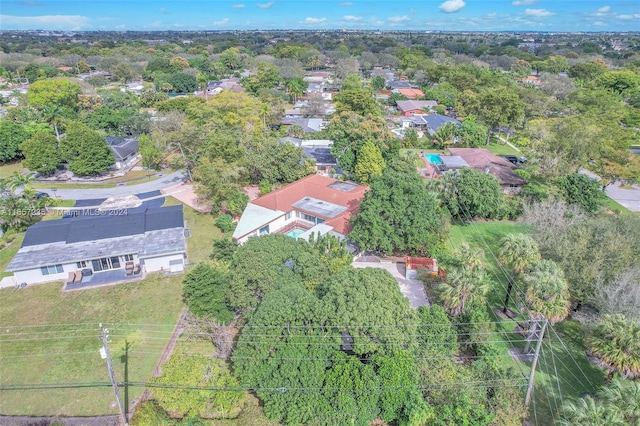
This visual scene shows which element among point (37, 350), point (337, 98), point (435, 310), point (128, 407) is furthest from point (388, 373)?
point (337, 98)

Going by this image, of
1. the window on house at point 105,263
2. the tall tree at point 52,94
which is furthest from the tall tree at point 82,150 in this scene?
the tall tree at point 52,94

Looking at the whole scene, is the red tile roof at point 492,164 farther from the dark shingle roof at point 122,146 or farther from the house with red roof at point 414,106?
the dark shingle roof at point 122,146

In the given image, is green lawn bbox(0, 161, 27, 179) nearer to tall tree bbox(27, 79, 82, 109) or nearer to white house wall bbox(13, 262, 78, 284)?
tall tree bbox(27, 79, 82, 109)

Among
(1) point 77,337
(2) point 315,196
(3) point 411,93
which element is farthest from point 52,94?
(3) point 411,93

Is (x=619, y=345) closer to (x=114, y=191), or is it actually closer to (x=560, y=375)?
(x=560, y=375)

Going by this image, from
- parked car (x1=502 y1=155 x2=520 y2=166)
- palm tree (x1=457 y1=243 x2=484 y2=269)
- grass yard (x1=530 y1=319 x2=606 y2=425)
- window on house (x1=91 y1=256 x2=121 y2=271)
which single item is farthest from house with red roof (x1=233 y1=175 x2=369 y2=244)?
parked car (x1=502 y1=155 x2=520 y2=166)

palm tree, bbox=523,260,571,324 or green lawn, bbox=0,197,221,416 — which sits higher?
palm tree, bbox=523,260,571,324
